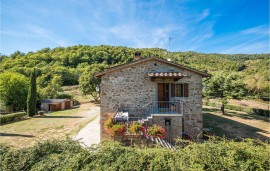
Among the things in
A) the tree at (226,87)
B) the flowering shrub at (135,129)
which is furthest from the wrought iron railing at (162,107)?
the tree at (226,87)

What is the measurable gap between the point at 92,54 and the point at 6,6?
236ft

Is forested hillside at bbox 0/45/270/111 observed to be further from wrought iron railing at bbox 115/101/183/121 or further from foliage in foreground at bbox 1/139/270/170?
foliage in foreground at bbox 1/139/270/170

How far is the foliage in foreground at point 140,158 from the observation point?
4617 millimetres

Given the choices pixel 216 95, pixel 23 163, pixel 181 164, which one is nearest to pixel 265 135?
pixel 216 95

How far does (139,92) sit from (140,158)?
8.04m

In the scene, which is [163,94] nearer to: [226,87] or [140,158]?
[140,158]

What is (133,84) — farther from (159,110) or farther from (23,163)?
(23,163)

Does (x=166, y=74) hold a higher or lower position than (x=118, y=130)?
higher

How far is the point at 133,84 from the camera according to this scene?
12.6 m

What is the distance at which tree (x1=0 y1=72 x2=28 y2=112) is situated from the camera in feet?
97.8

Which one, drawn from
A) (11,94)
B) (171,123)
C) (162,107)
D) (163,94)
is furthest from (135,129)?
(11,94)

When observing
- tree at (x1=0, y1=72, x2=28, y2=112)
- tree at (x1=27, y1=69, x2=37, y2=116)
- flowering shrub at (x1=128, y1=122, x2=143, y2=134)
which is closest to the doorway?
flowering shrub at (x1=128, y1=122, x2=143, y2=134)

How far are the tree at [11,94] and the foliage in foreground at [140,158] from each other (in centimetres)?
3178

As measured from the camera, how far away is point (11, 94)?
3017 centimetres
